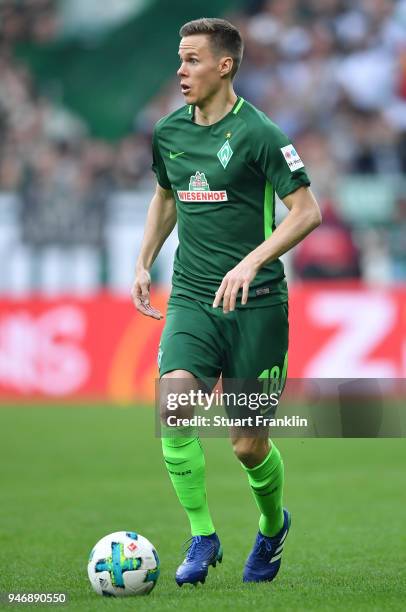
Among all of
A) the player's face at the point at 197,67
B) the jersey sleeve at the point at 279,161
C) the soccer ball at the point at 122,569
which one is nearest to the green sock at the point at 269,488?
the soccer ball at the point at 122,569

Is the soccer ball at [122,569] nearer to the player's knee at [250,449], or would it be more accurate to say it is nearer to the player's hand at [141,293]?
the player's knee at [250,449]

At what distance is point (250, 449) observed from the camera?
5102 mm

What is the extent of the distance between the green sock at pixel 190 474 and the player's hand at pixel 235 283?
0.64 m

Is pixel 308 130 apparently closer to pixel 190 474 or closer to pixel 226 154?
pixel 226 154

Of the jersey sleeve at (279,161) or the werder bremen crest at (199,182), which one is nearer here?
the jersey sleeve at (279,161)

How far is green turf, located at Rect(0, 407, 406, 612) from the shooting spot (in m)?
4.88

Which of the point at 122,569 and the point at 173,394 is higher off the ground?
the point at 173,394

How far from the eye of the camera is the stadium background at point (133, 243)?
8758mm

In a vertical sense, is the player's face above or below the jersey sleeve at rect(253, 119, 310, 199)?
above

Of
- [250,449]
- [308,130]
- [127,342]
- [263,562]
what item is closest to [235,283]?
[250,449]

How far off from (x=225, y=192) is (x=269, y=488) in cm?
130

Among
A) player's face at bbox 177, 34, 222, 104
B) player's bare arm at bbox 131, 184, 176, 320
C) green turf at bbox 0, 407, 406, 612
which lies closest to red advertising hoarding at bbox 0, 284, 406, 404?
green turf at bbox 0, 407, 406, 612

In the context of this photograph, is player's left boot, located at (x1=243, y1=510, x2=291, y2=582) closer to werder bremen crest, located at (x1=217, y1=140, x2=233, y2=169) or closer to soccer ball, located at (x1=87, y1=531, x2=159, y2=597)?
soccer ball, located at (x1=87, y1=531, x2=159, y2=597)

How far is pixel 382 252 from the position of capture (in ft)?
59.0
